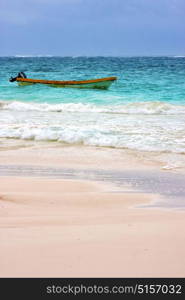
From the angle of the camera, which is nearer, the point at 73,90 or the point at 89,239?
the point at 89,239

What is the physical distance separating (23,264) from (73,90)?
1877 cm

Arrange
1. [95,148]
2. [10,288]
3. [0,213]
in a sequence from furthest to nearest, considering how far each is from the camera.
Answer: [95,148]
[0,213]
[10,288]

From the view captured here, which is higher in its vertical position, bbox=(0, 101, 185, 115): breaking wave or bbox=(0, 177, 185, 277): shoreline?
bbox=(0, 177, 185, 277): shoreline

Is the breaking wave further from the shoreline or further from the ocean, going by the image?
the shoreline

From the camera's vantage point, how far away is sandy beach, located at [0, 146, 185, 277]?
307cm

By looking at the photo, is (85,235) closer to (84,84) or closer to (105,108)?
(105,108)

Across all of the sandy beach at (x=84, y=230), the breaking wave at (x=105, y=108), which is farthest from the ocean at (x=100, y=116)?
the sandy beach at (x=84, y=230)

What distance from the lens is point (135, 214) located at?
4250 mm

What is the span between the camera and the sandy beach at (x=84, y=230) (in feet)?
10.1

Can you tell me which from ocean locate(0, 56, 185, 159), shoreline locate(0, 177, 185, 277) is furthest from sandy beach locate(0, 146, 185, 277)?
ocean locate(0, 56, 185, 159)

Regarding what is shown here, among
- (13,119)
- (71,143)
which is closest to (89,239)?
(71,143)

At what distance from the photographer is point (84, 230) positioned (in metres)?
3.74

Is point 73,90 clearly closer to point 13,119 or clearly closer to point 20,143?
point 13,119

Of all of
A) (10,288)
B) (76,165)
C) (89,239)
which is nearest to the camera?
(10,288)
